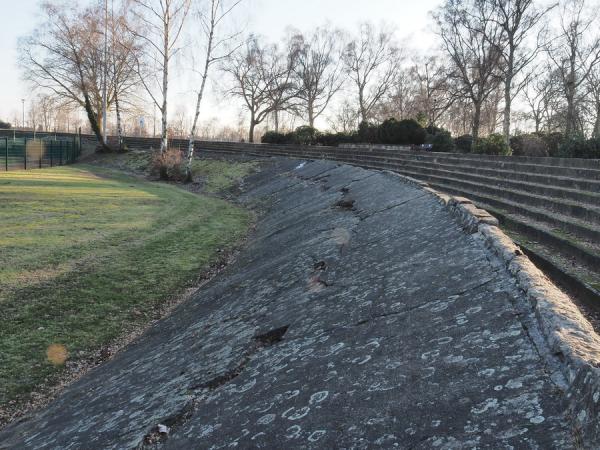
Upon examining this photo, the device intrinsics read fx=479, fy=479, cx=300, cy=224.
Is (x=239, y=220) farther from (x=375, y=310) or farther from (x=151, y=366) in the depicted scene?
(x=375, y=310)

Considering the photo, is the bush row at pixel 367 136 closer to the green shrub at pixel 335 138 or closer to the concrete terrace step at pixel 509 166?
the green shrub at pixel 335 138

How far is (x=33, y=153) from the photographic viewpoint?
27562 millimetres

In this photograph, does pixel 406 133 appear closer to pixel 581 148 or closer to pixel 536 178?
pixel 581 148

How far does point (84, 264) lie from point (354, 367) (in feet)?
22.7

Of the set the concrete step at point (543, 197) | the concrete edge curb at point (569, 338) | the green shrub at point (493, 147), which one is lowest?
the concrete edge curb at point (569, 338)

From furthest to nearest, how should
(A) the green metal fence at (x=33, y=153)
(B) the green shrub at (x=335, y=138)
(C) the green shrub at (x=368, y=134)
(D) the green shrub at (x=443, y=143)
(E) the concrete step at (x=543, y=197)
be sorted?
(B) the green shrub at (x=335, y=138) → (C) the green shrub at (x=368, y=134) → (A) the green metal fence at (x=33, y=153) → (D) the green shrub at (x=443, y=143) → (E) the concrete step at (x=543, y=197)

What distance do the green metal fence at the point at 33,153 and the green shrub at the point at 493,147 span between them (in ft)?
70.3

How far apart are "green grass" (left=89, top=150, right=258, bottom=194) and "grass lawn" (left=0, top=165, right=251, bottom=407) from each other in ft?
22.3

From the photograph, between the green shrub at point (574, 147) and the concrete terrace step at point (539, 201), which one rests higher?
the green shrub at point (574, 147)

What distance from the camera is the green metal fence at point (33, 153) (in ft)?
82.2

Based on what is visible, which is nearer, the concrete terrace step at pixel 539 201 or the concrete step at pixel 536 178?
the concrete terrace step at pixel 539 201

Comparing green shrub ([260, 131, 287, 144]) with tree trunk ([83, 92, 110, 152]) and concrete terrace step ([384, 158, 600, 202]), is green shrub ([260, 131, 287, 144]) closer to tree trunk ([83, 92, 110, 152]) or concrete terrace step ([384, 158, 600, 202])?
tree trunk ([83, 92, 110, 152])

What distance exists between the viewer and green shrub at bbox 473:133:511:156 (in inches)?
767

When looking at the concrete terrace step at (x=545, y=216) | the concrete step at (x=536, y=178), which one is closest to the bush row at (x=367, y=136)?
the concrete step at (x=536, y=178)
